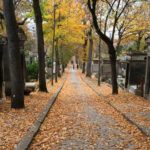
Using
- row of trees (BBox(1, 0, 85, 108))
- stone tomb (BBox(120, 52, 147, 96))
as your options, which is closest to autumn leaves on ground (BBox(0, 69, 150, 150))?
row of trees (BBox(1, 0, 85, 108))

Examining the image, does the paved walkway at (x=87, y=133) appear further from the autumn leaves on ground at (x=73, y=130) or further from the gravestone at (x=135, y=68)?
the gravestone at (x=135, y=68)

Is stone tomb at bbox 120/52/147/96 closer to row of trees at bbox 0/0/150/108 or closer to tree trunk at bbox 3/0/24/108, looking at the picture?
row of trees at bbox 0/0/150/108

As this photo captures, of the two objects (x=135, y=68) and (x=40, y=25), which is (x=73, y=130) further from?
(x=135, y=68)

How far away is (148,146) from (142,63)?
20.9 metres

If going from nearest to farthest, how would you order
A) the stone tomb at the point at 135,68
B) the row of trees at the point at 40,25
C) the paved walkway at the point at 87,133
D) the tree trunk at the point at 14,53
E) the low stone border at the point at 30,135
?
the low stone border at the point at 30,135 → the paved walkway at the point at 87,133 → the tree trunk at the point at 14,53 → the row of trees at the point at 40,25 → the stone tomb at the point at 135,68

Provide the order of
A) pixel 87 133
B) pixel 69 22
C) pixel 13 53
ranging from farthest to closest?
pixel 69 22
pixel 13 53
pixel 87 133

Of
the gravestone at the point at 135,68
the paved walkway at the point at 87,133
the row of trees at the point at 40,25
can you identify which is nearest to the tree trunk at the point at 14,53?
the row of trees at the point at 40,25

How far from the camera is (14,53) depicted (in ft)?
51.1

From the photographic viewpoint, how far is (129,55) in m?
31.5

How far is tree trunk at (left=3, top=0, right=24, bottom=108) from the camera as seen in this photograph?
15.4m

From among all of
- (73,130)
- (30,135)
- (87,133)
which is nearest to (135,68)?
(73,130)

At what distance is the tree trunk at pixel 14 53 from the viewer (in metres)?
15.4

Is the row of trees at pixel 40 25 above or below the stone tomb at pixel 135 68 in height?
above

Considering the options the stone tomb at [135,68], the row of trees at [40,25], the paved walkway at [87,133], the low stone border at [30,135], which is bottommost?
the paved walkway at [87,133]
